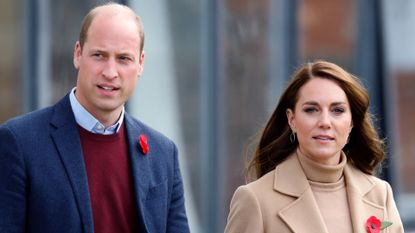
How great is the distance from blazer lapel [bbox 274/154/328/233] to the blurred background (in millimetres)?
3499

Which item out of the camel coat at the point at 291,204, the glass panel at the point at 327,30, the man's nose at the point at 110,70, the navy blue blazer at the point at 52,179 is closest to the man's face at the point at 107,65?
the man's nose at the point at 110,70

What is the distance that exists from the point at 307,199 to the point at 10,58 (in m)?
3.71

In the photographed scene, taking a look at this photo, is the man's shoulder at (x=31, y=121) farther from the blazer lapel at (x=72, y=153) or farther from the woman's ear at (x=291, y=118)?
the woman's ear at (x=291, y=118)

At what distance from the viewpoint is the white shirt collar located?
363cm

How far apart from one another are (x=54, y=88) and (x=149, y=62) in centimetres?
87

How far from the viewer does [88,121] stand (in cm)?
364

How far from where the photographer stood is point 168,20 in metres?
8.18

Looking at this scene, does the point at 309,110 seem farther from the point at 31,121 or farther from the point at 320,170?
the point at 31,121

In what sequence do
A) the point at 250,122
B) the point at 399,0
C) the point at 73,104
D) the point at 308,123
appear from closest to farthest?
1. the point at 73,104
2. the point at 308,123
3. the point at 250,122
4. the point at 399,0

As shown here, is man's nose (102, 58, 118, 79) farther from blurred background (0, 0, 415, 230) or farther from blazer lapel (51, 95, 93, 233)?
blurred background (0, 0, 415, 230)

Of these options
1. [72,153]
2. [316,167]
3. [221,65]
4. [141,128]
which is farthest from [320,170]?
[221,65]

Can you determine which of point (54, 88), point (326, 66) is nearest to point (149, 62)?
point (54, 88)

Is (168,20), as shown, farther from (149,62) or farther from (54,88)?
(54,88)

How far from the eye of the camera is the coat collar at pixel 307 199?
158 inches
